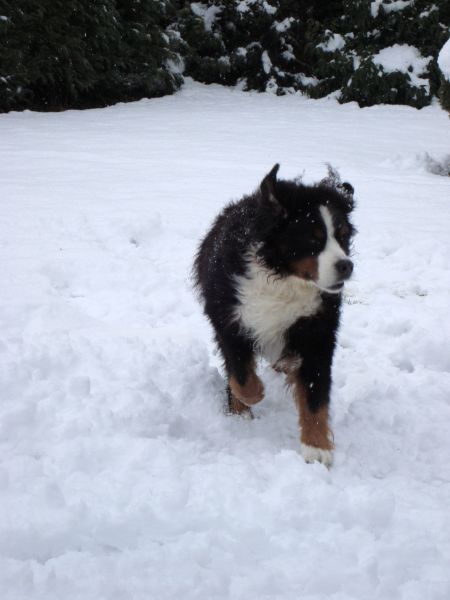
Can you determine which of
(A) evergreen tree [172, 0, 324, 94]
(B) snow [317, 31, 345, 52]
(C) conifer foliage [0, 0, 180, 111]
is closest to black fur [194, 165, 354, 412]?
(C) conifer foliage [0, 0, 180, 111]

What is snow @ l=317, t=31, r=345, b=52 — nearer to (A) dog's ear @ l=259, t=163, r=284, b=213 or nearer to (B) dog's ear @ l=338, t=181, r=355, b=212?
(B) dog's ear @ l=338, t=181, r=355, b=212

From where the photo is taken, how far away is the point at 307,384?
329cm

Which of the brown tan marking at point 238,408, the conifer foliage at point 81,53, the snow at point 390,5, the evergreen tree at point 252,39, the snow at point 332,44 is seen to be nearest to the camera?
the brown tan marking at point 238,408

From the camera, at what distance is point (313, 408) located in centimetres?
324

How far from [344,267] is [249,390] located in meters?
0.96

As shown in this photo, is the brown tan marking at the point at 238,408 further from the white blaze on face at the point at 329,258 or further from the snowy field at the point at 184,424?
the white blaze on face at the point at 329,258

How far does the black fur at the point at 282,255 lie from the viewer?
3.05 metres

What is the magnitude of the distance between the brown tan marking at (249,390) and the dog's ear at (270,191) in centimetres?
102

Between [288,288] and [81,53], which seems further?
[81,53]

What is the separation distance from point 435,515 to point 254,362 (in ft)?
4.45

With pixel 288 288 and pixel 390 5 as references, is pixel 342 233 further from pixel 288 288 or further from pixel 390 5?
pixel 390 5

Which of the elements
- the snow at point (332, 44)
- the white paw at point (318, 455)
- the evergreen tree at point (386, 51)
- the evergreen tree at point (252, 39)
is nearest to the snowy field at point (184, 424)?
the white paw at point (318, 455)

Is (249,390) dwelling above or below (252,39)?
above

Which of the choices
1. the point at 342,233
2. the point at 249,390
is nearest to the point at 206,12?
the point at 342,233
